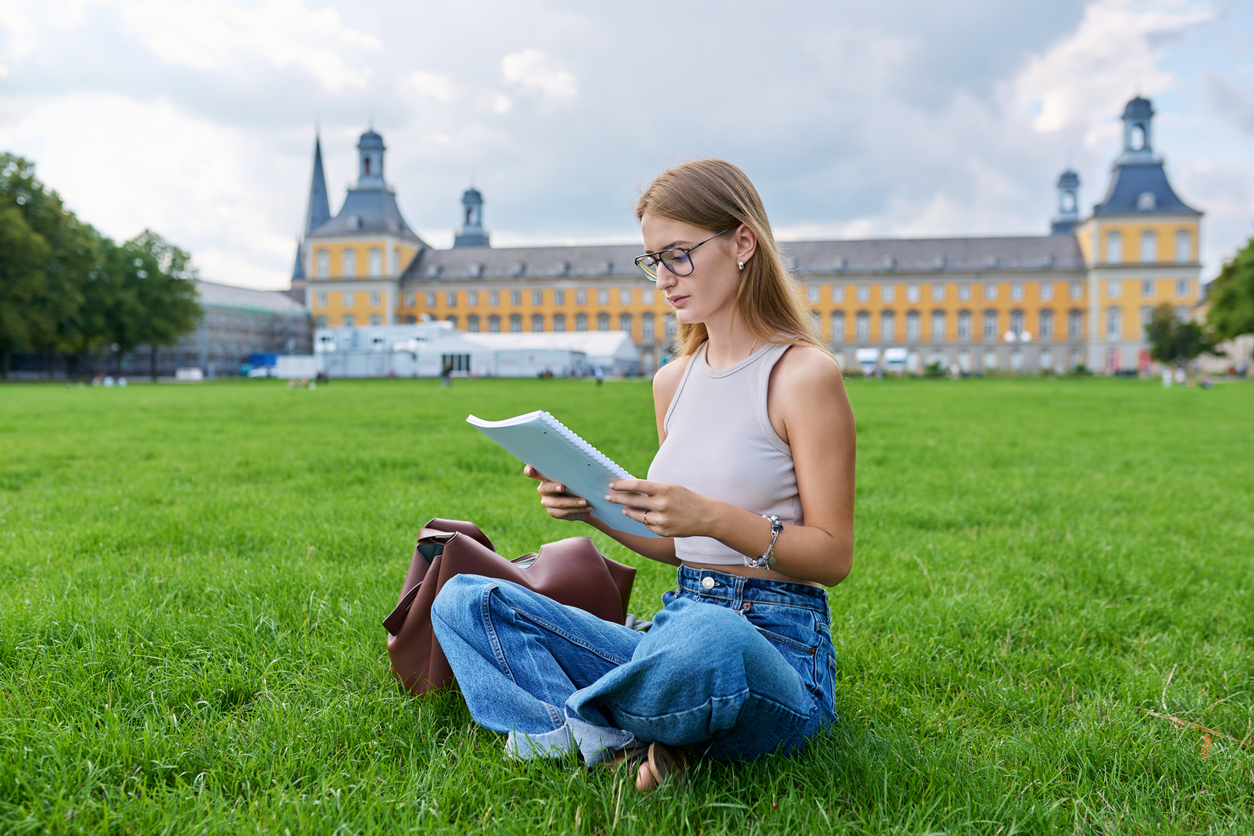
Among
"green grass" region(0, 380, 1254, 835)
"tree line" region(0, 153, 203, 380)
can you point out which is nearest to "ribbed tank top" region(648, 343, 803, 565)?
"green grass" region(0, 380, 1254, 835)

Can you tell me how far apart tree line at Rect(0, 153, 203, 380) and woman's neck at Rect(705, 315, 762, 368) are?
40.5m

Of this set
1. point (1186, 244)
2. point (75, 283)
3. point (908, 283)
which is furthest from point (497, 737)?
point (1186, 244)

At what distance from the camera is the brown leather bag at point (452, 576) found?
6.32 feet

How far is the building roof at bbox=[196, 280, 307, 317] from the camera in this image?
6612cm

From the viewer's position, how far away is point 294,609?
2719 mm

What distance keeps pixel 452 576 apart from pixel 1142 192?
75974 millimetres

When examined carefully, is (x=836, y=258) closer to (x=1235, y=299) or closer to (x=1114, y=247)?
(x=1114, y=247)

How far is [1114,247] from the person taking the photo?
214 ft

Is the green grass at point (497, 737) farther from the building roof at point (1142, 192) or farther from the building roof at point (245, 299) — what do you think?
the building roof at point (1142, 192)

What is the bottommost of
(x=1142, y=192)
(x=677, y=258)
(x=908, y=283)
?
(x=677, y=258)

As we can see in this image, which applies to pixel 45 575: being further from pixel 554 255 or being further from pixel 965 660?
pixel 554 255

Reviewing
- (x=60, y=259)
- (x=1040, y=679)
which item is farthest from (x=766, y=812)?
(x=60, y=259)

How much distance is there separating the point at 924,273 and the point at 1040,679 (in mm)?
73460

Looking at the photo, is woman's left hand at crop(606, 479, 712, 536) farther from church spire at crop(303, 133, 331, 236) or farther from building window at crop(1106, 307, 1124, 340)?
church spire at crop(303, 133, 331, 236)
